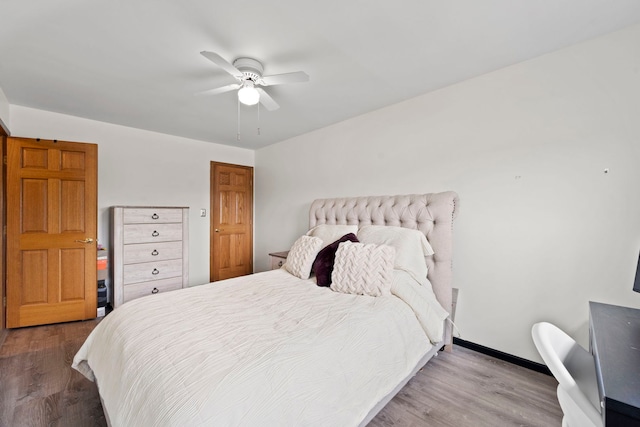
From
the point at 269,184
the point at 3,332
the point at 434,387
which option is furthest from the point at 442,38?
the point at 3,332

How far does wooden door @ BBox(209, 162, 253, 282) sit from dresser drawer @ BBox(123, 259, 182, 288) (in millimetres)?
795

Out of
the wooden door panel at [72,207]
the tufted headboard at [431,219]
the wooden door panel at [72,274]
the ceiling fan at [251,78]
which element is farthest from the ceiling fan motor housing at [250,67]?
the wooden door panel at [72,274]

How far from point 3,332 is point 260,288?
2752mm

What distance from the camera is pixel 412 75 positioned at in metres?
2.21

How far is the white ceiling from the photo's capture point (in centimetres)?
149

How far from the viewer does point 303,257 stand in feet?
7.99

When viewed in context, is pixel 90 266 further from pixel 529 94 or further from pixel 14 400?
pixel 529 94

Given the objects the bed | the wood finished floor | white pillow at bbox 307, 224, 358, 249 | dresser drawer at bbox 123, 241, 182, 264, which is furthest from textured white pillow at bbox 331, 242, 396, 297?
dresser drawer at bbox 123, 241, 182, 264

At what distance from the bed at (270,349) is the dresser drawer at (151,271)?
1709 millimetres

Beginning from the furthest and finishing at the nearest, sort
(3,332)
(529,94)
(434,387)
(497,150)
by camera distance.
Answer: (3,332) < (497,150) < (529,94) < (434,387)

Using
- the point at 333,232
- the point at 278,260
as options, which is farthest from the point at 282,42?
the point at 278,260

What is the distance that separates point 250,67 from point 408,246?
1.83 meters

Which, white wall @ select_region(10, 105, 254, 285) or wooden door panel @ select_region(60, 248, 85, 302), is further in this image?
white wall @ select_region(10, 105, 254, 285)

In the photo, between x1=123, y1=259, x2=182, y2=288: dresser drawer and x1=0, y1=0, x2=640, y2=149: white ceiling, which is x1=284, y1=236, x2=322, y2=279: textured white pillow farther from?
x1=123, y1=259, x2=182, y2=288: dresser drawer
